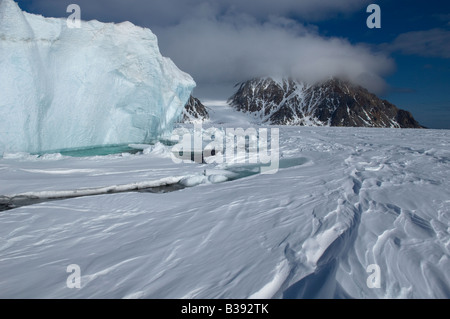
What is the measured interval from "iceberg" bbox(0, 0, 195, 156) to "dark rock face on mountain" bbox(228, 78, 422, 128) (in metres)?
144

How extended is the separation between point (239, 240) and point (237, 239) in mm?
40

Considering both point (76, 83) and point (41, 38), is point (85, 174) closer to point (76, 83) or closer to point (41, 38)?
point (76, 83)

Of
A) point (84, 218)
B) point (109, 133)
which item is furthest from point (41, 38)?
point (84, 218)

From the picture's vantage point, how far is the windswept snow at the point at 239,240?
2.32 m

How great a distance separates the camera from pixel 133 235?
11.4 ft

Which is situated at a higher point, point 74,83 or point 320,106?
point 320,106

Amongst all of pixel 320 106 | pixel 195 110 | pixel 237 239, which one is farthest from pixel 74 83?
pixel 320 106

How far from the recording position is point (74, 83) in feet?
34.2

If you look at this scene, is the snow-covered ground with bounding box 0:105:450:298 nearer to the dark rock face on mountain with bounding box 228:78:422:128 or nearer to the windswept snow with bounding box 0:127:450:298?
the windswept snow with bounding box 0:127:450:298

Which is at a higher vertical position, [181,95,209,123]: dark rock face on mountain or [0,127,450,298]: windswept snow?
[181,95,209,123]: dark rock face on mountain

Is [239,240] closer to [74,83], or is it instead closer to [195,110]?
[74,83]

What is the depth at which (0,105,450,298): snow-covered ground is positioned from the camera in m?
2.32

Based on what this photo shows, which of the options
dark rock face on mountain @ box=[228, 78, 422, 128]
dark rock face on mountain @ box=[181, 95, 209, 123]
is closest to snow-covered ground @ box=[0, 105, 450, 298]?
dark rock face on mountain @ box=[181, 95, 209, 123]
